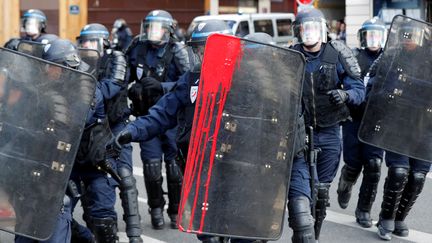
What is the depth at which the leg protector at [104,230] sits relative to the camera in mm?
6500

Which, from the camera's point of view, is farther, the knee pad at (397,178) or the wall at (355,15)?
the wall at (355,15)

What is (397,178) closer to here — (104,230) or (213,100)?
(104,230)

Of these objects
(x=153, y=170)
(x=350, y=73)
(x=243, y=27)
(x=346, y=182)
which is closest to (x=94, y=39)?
(x=153, y=170)

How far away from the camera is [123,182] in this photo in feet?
23.5

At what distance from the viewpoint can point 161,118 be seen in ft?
19.1

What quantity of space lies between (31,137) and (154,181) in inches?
124

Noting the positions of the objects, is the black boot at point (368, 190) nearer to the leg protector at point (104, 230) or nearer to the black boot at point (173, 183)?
the black boot at point (173, 183)

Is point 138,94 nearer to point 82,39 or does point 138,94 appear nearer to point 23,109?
point 82,39

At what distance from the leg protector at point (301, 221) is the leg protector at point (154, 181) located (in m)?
2.37

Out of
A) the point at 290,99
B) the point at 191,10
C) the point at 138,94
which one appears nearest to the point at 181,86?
the point at 290,99

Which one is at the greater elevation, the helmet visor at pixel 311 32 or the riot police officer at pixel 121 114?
the helmet visor at pixel 311 32

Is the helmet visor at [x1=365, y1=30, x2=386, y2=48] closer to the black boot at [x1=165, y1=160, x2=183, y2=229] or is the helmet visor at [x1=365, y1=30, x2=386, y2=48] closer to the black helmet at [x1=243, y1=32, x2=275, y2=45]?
the black boot at [x1=165, y1=160, x2=183, y2=229]

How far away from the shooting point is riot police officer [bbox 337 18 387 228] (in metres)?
8.02

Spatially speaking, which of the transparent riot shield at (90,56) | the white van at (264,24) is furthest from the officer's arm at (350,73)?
the white van at (264,24)
